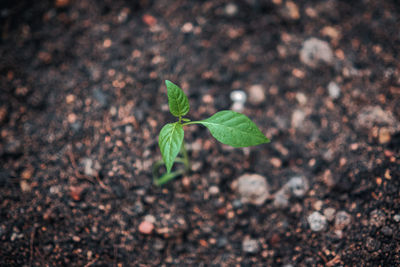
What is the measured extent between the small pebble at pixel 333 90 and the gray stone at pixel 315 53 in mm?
137

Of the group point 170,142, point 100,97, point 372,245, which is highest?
point 170,142

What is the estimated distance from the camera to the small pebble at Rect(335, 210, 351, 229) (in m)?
1.28

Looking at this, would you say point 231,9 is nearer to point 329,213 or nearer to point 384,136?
point 384,136

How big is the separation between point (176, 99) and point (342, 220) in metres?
1.01

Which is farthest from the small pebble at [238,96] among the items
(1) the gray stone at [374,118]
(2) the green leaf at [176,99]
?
(1) the gray stone at [374,118]

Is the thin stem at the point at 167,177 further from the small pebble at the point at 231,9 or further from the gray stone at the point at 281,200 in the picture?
the small pebble at the point at 231,9

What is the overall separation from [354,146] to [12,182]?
184 centimetres

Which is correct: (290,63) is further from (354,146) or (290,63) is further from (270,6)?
(354,146)

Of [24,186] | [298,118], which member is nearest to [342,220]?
[298,118]

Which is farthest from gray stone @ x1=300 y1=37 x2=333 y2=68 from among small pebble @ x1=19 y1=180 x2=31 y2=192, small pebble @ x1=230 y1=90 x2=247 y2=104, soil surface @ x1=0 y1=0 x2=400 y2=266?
small pebble @ x1=19 y1=180 x2=31 y2=192

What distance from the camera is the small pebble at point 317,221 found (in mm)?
1293

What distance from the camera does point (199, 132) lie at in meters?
1.47

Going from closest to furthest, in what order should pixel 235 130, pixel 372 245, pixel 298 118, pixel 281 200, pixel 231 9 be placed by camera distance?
pixel 235 130
pixel 372 245
pixel 281 200
pixel 298 118
pixel 231 9

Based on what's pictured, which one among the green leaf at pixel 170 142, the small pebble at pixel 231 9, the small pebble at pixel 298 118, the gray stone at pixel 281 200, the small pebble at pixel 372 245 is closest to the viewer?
the green leaf at pixel 170 142
